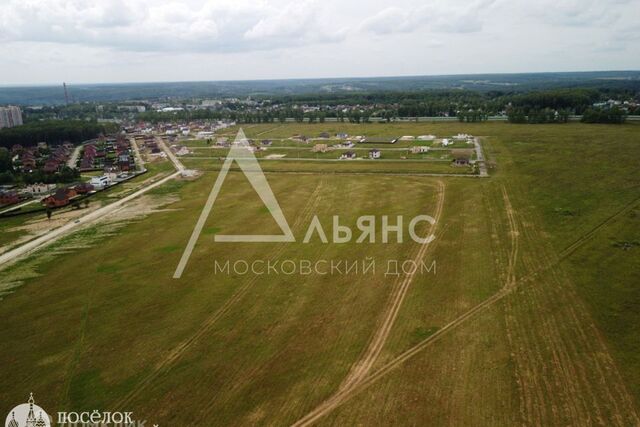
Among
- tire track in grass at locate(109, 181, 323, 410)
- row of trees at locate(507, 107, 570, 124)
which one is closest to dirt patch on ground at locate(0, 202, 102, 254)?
tire track in grass at locate(109, 181, 323, 410)

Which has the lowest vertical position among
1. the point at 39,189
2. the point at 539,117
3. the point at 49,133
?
the point at 39,189

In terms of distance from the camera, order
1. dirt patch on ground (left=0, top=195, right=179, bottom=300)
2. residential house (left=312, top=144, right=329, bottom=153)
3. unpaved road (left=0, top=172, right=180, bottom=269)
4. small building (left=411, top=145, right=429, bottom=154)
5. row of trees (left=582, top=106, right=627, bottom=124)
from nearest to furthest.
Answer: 1. dirt patch on ground (left=0, top=195, right=179, bottom=300)
2. unpaved road (left=0, top=172, right=180, bottom=269)
3. small building (left=411, top=145, right=429, bottom=154)
4. residential house (left=312, top=144, right=329, bottom=153)
5. row of trees (left=582, top=106, right=627, bottom=124)

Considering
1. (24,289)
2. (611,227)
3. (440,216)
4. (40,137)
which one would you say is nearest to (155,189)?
(24,289)

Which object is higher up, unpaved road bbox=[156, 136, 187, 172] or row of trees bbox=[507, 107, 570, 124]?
row of trees bbox=[507, 107, 570, 124]

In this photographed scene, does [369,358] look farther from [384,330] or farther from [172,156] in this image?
[172,156]

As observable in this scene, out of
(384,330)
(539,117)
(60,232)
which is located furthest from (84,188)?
(539,117)

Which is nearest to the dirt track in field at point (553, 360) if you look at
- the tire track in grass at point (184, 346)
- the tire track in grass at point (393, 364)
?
the tire track in grass at point (393, 364)

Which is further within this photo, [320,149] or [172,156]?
[172,156]

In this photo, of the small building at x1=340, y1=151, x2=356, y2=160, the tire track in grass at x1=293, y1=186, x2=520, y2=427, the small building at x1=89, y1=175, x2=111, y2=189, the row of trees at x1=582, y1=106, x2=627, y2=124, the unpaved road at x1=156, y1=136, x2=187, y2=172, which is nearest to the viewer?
the tire track in grass at x1=293, y1=186, x2=520, y2=427

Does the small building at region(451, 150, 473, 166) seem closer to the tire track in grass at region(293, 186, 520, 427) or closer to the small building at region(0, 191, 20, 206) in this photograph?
the tire track in grass at region(293, 186, 520, 427)
